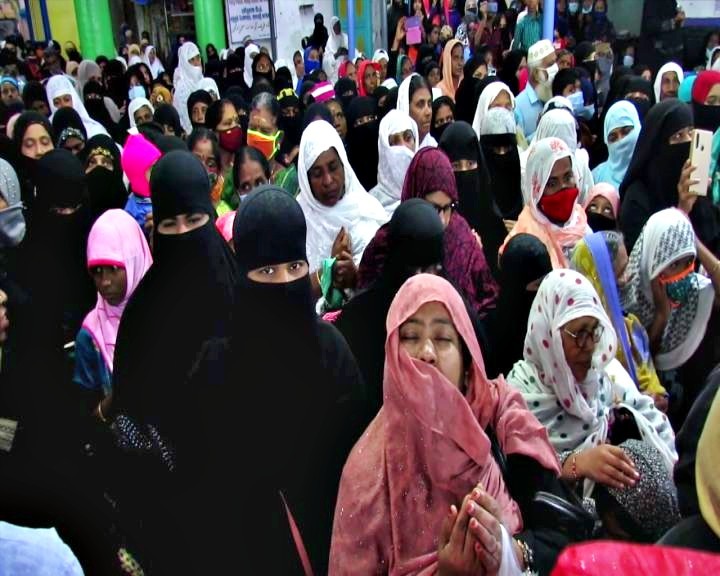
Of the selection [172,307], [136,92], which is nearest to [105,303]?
[172,307]

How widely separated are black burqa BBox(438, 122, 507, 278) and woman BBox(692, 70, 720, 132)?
1812mm

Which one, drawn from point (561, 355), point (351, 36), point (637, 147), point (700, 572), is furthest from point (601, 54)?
point (700, 572)

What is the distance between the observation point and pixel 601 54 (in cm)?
772

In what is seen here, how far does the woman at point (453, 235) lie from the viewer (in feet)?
9.36

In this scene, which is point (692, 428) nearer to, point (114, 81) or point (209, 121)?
point (209, 121)

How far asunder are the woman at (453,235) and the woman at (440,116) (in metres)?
2.46

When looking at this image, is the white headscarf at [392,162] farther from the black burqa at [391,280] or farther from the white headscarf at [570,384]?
the white headscarf at [570,384]

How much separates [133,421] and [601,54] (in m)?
7.22

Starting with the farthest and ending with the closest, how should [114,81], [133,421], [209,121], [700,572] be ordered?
1. [114,81]
2. [209,121]
3. [133,421]
4. [700,572]

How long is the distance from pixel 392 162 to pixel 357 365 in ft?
7.48

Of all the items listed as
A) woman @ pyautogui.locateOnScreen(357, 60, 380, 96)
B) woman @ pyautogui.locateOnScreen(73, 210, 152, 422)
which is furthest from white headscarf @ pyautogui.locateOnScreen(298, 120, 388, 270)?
woman @ pyautogui.locateOnScreen(357, 60, 380, 96)

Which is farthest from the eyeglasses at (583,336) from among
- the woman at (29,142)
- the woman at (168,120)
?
the woman at (168,120)

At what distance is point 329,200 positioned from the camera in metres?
3.24

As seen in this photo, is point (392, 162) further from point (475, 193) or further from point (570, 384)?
point (570, 384)
